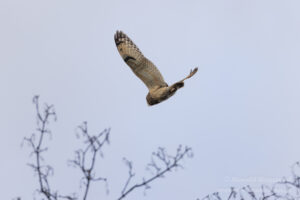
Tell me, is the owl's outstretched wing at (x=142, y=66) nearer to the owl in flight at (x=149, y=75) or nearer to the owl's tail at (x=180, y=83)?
the owl in flight at (x=149, y=75)

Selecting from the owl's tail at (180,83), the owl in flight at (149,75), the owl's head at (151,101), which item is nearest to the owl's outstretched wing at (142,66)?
the owl in flight at (149,75)

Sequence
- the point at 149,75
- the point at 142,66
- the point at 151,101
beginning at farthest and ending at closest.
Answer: the point at 142,66 < the point at 149,75 < the point at 151,101

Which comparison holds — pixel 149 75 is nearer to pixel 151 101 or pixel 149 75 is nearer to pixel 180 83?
pixel 151 101

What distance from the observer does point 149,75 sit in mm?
14711

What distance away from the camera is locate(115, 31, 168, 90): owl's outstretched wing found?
1469 centimetres

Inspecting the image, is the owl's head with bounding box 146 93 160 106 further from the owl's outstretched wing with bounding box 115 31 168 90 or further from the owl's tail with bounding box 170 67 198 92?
the owl's tail with bounding box 170 67 198 92

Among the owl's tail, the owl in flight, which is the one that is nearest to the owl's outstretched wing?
the owl in flight

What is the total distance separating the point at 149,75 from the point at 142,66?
0.33 meters

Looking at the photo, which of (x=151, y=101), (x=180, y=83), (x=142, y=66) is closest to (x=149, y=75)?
(x=142, y=66)

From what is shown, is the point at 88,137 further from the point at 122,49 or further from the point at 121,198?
the point at 122,49

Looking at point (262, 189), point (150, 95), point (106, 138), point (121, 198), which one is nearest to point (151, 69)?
point (150, 95)

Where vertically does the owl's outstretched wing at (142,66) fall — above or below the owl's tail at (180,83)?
Result: above

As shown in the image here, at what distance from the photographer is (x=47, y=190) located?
6.67 meters

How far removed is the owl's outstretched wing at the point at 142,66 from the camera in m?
14.7
